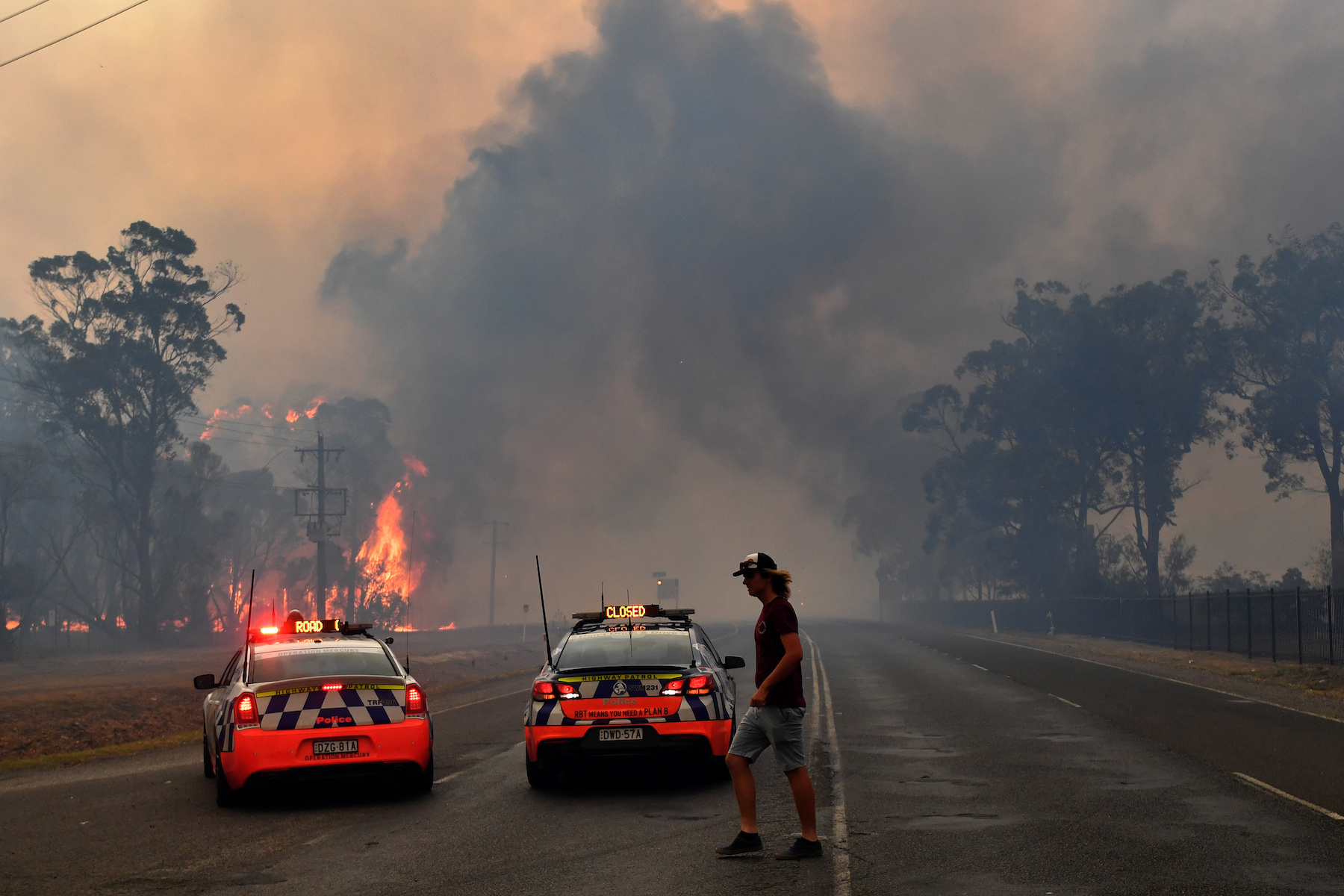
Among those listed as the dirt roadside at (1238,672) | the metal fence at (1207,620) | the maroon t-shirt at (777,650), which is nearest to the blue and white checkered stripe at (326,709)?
the maroon t-shirt at (777,650)

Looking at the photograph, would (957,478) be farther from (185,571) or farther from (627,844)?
(627,844)

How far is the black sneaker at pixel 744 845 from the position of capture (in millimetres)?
8438

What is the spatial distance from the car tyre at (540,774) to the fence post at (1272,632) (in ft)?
88.8

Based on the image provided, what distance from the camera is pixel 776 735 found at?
8.29 metres

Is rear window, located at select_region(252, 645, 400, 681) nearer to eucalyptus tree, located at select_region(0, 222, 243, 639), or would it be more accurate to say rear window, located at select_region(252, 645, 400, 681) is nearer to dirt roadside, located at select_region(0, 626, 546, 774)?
dirt roadside, located at select_region(0, 626, 546, 774)

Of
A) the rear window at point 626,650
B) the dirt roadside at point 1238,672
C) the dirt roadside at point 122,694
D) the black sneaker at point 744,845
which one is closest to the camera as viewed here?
the black sneaker at point 744,845

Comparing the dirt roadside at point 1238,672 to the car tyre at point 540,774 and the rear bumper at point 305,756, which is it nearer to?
the car tyre at point 540,774

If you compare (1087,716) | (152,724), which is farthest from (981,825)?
(152,724)

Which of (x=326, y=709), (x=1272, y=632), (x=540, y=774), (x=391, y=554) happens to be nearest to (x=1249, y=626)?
(x=1272, y=632)

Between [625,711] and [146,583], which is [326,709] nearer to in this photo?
[625,711]

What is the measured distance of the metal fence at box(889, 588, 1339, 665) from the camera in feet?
107

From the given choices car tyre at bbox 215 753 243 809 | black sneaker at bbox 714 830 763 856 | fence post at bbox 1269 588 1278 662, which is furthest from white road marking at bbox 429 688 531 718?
fence post at bbox 1269 588 1278 662

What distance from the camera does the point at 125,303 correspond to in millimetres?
70562

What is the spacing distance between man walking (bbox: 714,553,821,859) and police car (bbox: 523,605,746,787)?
3182 mm
